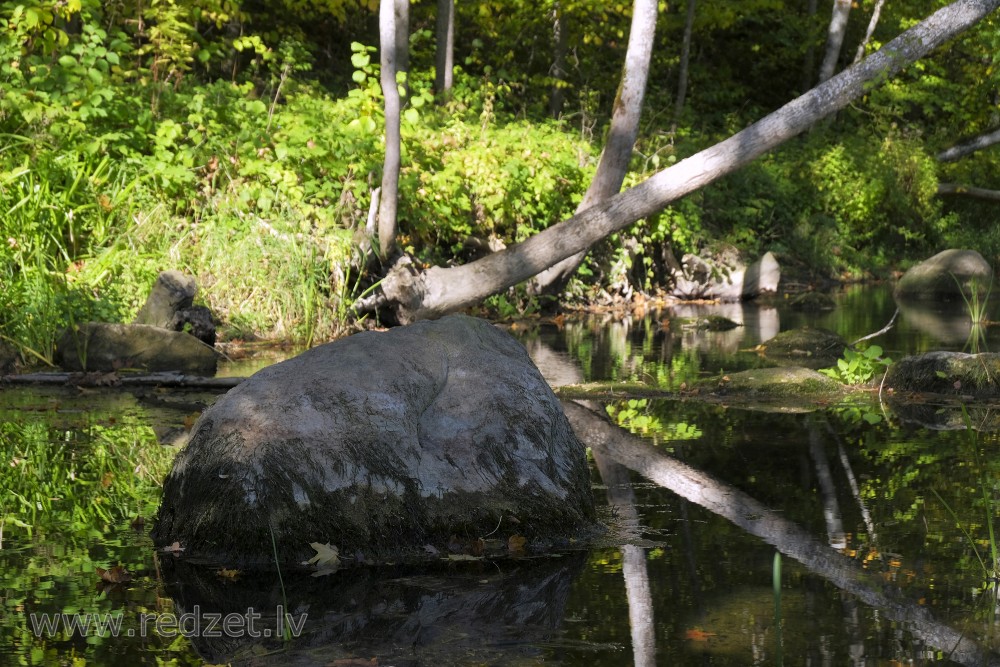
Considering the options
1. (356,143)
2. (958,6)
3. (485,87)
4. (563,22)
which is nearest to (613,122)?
(356,143)

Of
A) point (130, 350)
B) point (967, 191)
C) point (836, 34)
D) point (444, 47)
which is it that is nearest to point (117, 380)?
point (130, 350)

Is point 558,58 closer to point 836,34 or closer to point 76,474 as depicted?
point 836,34

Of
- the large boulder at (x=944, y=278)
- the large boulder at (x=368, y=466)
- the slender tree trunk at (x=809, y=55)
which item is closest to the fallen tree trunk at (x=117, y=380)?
the large boulder at (x=368, y=466)

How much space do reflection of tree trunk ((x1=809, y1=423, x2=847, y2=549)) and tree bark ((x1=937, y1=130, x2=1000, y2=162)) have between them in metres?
19.2

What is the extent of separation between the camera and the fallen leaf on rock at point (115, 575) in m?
4.26

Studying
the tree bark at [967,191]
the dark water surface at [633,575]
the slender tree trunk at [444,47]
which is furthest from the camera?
the tree bark at [967,191]

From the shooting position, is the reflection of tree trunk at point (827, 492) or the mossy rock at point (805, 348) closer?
the reflection of tree trunk at point (827, 492)

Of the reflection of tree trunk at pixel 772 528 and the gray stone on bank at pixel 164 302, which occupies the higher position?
the gray stone on bank at pixel 164 302

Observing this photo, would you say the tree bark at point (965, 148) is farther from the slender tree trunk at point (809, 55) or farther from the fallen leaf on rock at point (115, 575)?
the fallen leaf on rock at point (115, 575)

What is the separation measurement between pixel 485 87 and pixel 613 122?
6.08 m

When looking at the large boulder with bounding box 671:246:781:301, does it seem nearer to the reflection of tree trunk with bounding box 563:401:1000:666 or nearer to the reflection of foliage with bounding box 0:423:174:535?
the reflection of tree trunk with bounding box 563:401:1000:666

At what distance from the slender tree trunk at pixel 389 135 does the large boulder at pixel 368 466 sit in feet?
22.4

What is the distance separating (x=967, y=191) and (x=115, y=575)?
23.9 metres

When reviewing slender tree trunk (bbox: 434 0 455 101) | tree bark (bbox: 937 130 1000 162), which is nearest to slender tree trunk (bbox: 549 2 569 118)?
slender tree trunk (bbox: 434 0 455 101)
